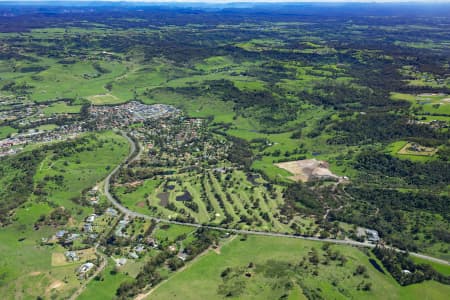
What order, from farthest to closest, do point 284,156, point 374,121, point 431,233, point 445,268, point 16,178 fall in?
point 374,121 < point 284,156 < point 16,178 < point 431,233 < point 445,268

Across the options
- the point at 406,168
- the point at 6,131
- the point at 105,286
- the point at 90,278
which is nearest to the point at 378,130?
the point at 406,168

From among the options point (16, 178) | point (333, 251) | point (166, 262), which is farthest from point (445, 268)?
point (16, 178)

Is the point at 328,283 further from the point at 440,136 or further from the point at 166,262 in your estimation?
the point at 440,136

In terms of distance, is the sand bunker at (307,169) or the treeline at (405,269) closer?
the treeline at (405,269)

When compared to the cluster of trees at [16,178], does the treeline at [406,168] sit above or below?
above

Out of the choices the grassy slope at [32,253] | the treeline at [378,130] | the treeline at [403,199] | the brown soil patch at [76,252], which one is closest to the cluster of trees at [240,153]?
the treeline at [378,130]

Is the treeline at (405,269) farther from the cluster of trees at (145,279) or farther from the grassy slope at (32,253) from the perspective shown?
the grassy slope at (32,253)
